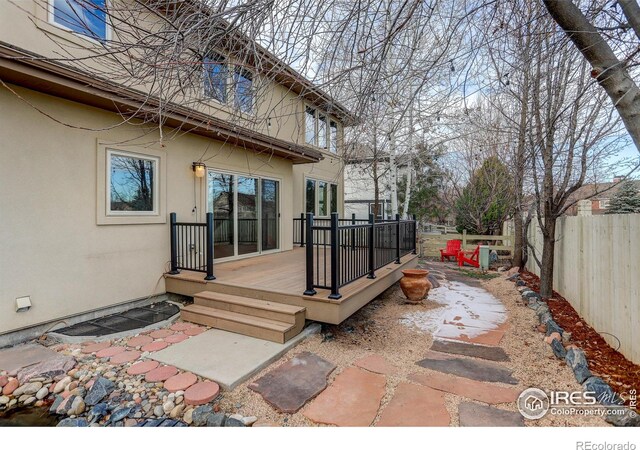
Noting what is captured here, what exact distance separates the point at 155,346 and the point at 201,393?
128 cm

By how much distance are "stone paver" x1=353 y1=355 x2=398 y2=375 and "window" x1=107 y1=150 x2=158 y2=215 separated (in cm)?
405

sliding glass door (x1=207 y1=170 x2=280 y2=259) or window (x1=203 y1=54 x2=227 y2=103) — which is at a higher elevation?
window (x1=203 y1=54 x2=227 y2=103)

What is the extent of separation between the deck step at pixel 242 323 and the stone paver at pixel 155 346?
0.64m

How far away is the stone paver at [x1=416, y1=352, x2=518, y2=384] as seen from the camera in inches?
121

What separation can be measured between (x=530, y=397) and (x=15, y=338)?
5444 millimetres

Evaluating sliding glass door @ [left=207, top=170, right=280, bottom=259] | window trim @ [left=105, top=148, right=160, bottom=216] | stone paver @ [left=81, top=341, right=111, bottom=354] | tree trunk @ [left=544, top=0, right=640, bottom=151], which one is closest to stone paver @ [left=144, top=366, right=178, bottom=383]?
stone paver @ [left=81, top=341, right=111, bottom=354]

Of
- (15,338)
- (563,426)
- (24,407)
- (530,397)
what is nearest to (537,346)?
(530,397)

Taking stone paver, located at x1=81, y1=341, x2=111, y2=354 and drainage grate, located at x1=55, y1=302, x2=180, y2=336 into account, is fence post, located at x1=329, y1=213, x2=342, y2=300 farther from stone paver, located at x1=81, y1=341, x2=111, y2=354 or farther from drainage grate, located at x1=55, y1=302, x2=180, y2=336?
stone paver, located at x1=81, y1=341, x2=111, y2=354

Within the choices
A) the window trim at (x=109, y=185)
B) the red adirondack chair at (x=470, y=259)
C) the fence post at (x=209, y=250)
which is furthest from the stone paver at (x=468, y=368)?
the red adirondack chair at (x=470, y=259)

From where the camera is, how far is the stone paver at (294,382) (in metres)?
2.60

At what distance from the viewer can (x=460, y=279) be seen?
26.0 ft

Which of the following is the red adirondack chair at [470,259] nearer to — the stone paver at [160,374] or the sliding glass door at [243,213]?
the sliding glass door at [243,213]
